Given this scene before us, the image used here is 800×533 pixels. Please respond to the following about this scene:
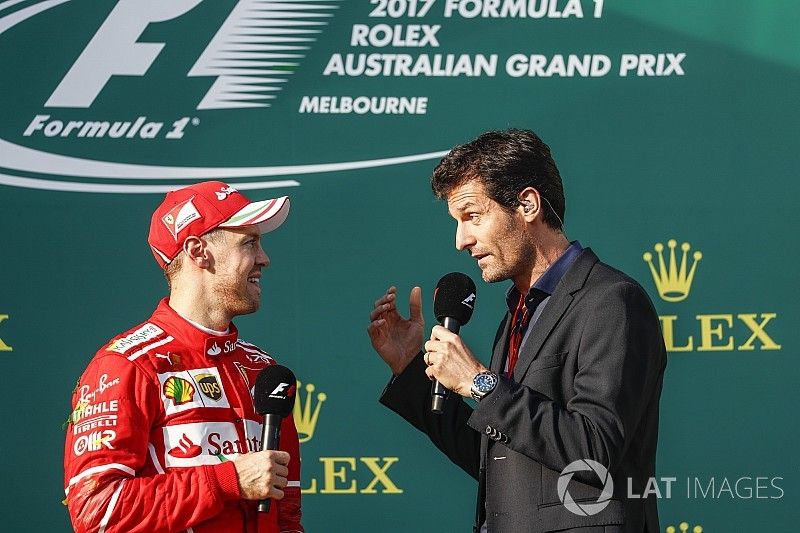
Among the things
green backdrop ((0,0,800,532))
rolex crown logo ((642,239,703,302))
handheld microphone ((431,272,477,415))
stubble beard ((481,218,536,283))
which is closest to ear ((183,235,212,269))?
handheld microphone ((431,272,477,415))

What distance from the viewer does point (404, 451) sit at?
3416mm

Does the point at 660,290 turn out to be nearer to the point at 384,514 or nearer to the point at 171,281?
the point at 384,514

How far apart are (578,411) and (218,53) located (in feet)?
6.62

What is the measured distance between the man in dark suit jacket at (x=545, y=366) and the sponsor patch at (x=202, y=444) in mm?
402

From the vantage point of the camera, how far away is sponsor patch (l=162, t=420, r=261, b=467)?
1.98 meters

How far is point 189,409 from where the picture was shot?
1.99 metres

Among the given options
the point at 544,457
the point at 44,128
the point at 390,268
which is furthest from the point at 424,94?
the point at 544,457

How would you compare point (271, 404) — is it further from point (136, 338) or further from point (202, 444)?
point (136, 338)

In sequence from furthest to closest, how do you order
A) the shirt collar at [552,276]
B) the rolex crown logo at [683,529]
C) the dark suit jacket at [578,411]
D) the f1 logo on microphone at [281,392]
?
the rolex crown logo at [683,529] → the shirt collar at [552,276] → the f1 logo on microphone at [281,392] → the dark suit jacket at [578,411]

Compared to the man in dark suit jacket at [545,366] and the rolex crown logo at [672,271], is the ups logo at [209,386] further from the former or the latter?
the rolex crown logo at [672,271]

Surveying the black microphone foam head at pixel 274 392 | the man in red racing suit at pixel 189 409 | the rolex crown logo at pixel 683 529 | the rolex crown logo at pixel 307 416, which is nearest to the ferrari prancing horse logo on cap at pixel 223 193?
the man in red racing suit at pixel 189 409

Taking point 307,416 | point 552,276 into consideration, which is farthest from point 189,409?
point 307,416

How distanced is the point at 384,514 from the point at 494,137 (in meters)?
1.61

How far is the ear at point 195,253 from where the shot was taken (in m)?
2.15
